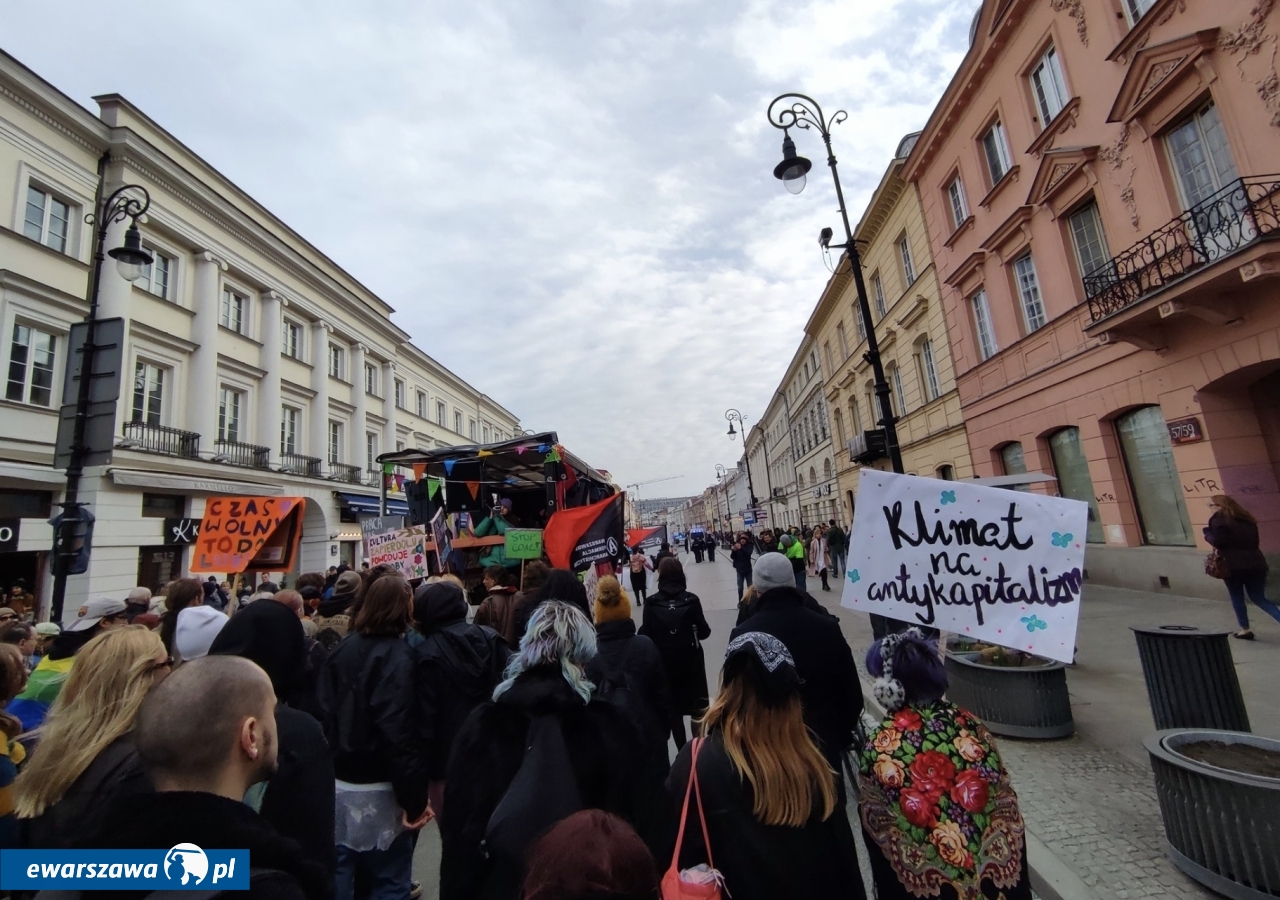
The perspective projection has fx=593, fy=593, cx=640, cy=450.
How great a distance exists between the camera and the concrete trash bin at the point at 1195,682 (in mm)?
4066

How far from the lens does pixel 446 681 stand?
333 cm

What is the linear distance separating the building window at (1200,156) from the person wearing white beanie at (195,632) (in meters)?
12.7

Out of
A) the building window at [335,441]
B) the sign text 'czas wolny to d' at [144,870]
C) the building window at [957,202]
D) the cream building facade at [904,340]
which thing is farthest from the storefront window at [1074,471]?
the building window at [335,441]

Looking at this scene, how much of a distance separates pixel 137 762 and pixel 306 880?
39.9 inches

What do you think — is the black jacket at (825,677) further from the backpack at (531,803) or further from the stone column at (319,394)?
the stone column at (319,394)

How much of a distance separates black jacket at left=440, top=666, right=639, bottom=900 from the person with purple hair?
0.98 metres

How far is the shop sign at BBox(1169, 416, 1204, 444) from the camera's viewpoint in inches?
373

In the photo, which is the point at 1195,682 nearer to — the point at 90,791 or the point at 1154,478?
the point at 90,791

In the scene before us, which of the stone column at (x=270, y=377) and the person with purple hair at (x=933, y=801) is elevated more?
the stone column at (x=270, y=377)

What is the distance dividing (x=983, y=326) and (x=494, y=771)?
17139 millimetres

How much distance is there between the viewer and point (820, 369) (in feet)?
111

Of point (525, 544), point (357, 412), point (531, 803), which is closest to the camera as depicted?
point (531, 803)

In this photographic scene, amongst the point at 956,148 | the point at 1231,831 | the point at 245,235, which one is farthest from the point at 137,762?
the point at 245,235

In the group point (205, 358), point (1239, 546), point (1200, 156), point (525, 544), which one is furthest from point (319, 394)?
point (1239, 546)
